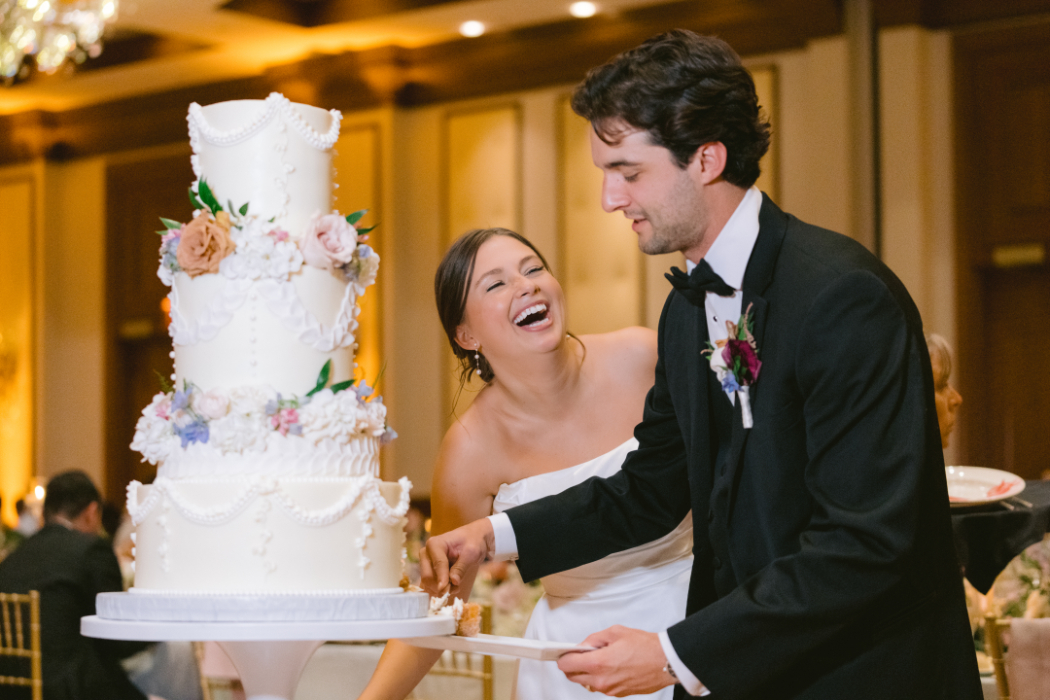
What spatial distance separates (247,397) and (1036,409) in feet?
25.3

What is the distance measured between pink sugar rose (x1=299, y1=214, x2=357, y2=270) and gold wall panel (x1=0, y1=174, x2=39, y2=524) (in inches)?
465

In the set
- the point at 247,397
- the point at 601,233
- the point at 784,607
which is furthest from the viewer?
the point at 601,233

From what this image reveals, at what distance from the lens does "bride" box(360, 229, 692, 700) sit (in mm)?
3613

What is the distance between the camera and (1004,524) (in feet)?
11.9

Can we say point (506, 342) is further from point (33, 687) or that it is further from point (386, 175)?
point (386, 175)

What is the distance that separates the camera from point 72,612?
231 inches

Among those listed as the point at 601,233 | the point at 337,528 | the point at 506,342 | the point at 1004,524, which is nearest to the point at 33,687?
the point at 506,342

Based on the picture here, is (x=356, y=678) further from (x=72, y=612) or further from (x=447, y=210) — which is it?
(x=447, y=210)

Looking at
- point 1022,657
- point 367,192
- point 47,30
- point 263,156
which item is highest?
point 47,30

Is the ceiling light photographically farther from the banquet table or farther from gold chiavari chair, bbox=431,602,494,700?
the banquet table

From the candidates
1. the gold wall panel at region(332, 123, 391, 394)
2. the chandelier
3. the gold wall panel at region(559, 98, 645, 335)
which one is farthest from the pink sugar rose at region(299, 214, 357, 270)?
the gold wall panel at region(332, 123, 391, 394)

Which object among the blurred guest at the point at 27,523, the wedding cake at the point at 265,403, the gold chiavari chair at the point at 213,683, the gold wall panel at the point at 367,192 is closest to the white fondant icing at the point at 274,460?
the wedding cake at the point at 265,403

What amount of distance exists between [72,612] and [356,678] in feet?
6.04

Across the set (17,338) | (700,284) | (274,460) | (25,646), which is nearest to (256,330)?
(274,460)
